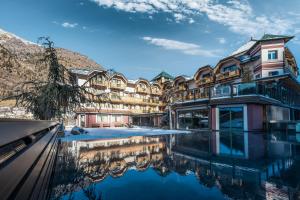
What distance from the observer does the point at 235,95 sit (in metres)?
16.5

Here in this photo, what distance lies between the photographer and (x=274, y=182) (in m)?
3.50

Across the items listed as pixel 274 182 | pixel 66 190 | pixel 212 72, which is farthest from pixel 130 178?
pixel 212 72

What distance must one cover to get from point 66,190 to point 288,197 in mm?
3152

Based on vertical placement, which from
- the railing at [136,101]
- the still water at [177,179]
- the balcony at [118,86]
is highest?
the balcony at [118,86]

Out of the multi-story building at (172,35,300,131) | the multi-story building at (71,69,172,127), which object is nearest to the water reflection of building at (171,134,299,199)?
the multi-story building at (172,35,300,131)

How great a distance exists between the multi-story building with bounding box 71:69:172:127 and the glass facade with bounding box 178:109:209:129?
10.6 metres

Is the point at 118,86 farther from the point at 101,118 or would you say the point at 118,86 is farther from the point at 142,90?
the point at 101,118

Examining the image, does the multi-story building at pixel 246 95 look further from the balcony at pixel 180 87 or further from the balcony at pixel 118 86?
the balcony at pixel 118 86

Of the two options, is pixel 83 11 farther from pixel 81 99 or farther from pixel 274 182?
pixel 274 182

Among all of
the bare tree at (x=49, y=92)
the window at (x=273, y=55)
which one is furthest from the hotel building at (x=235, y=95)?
the bare tree at (x=49, y=92)

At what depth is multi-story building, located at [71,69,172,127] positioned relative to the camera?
32.4 metres

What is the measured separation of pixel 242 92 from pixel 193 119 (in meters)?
5.82

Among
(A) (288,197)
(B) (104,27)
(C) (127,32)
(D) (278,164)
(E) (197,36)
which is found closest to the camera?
(A) (288,197)

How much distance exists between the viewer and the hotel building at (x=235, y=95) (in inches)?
634
